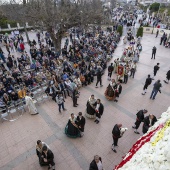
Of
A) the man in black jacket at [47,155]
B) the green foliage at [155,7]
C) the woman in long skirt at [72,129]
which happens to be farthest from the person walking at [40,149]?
the green foliage at [155,7]

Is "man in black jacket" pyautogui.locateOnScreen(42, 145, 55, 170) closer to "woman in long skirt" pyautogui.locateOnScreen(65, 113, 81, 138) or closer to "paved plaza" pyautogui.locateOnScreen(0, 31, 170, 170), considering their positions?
"paved plaza" pyautogui.locateOnScreen(0, 31, 170, 170)

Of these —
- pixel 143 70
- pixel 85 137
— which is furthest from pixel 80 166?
pixel 143 70

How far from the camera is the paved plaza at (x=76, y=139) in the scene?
6270 mm

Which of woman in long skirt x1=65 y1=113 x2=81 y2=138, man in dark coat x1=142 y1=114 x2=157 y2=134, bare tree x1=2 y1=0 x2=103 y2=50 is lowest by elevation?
woman in long skirt x1=65 y1=113 x2=81 y2=138

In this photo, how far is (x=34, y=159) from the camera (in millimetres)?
6336

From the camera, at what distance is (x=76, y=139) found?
7.18 meters

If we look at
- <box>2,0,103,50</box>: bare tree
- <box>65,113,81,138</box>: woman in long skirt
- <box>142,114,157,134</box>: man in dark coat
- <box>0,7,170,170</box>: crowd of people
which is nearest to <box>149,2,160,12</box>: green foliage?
<box>2,0,103,50</box>: bare tree

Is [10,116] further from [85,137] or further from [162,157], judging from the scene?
[162,157]

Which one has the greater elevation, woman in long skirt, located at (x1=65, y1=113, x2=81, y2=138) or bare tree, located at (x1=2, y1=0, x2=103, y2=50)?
bare tree, located at (x1=2, y1=0, x2=103, y2=50)

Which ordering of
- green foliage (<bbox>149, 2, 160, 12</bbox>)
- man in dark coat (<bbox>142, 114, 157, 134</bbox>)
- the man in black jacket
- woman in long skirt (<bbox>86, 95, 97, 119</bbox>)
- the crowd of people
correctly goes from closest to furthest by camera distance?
the man in black jacket
man in dark coat (<bbox>142, 114, 157, 134</bbox>)
the crowd of people
woman in long skirt (<bbox>86, 95, 97, 119</bbox>)
green foliage (<bbox>149, 2, 160, 12</bbox>)

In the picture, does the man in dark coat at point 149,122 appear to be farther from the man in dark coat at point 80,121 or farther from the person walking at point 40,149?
the person walking at point 40,149

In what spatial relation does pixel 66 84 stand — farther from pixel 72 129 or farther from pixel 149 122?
pixel 149 122

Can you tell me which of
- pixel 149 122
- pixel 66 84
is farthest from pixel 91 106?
pixel 66 84

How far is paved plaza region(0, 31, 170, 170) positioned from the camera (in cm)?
627
